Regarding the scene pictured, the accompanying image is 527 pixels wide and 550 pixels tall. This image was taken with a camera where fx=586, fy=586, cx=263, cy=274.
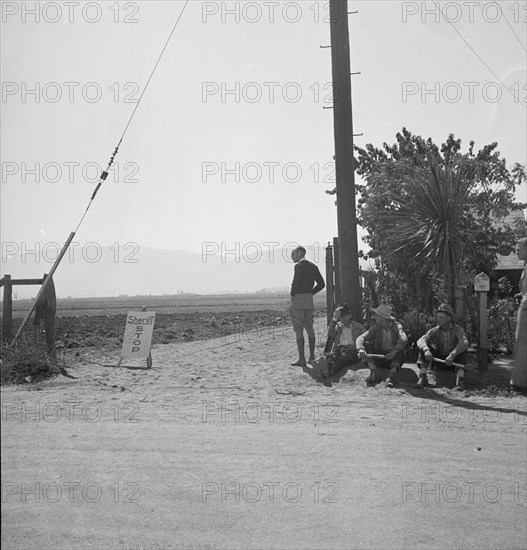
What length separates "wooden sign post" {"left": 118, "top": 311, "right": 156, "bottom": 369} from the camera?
10.8 m

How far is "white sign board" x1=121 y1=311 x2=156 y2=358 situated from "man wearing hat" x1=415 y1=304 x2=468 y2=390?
4.99m

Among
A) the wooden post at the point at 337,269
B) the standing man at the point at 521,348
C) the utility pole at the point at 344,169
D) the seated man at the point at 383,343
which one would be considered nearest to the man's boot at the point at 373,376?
the seated man at the point at 383,343

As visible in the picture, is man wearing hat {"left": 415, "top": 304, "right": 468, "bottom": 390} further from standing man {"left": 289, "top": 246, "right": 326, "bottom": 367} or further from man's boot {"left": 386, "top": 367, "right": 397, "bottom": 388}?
standing man {"left": 289, "top": 246, "right": 326, "bottom": 367}

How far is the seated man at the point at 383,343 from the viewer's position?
8725 mm

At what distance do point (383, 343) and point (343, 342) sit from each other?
913 mm

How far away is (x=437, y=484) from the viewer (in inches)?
171

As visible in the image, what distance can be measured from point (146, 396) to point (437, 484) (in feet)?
14.2

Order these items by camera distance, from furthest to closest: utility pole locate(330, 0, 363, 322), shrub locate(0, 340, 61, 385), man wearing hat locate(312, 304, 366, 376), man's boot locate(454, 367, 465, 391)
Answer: utility pole locate(330, 0, 363, 322)
man wearing hat locate(312, 304, 366, 376)
shrub locate(0, 340, 61, 385)
man's boot locate(454, 367, 465, 391)

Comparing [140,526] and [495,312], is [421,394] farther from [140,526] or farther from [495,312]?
[140,526]

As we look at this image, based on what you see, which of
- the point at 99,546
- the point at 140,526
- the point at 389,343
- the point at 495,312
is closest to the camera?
the point at 99,546

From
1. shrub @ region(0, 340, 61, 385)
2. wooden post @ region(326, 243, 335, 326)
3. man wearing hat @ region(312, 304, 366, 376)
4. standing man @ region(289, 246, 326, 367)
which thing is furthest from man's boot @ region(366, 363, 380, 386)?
shrub @ region(0, 340, 61, 385)

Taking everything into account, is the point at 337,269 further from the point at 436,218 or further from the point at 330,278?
the point at 436,218

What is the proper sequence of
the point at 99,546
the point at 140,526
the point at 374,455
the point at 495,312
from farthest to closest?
the point at 495,312
the point at 374,455
the point at 140,526
the point at 99,546

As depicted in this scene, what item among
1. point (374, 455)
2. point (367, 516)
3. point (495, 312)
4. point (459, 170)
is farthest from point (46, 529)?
point (495, 312)
